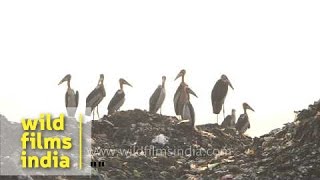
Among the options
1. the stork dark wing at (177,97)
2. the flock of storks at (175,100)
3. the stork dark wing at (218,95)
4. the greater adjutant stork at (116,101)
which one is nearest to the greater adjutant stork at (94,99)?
the flock of storks at (175,100)

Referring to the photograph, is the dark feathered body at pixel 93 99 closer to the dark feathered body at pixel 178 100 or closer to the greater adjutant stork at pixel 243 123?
the dark feathered body at pixel 178 100

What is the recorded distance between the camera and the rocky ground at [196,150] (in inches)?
767

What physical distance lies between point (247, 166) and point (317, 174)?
7.07 feet

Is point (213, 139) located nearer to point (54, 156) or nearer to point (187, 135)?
point (187, 135)

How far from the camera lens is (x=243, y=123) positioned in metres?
31.0

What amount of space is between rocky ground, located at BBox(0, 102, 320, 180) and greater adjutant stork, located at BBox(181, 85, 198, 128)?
18.8 inches

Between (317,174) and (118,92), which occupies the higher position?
(118,92)

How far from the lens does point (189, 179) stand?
20.3m

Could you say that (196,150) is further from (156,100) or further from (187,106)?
(156,100)

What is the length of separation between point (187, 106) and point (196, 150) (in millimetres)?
4459

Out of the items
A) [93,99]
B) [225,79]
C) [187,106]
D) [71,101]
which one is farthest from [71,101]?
[225,79]

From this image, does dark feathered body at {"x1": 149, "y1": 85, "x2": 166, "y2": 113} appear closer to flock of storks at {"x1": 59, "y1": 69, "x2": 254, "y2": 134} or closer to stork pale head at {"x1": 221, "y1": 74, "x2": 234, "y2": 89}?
flock of storks at {"x1": 59, "y1": 69, "x2": 254, "y2": 134}

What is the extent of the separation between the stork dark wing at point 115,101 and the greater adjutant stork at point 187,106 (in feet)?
7.70

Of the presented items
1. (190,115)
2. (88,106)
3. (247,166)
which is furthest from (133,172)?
(88,106)
